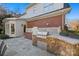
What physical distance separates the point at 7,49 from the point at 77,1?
1.35 meters

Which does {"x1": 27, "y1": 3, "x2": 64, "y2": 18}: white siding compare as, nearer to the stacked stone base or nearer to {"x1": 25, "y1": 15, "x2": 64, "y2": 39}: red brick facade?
{"x1": 25, "y1": 15, "x2": 64, "y2": 39}: red brick facade

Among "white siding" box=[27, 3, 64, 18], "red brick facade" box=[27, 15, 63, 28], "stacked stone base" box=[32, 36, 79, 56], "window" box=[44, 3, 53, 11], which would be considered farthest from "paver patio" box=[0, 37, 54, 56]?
"window" box=[44, 3, 53, 11]

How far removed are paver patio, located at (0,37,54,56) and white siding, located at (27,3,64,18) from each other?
0.45 metres

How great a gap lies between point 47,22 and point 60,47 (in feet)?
1.51

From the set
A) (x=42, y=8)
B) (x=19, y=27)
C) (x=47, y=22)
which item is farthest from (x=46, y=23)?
(x=19, y=27)

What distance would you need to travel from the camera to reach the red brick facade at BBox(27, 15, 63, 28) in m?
2.70

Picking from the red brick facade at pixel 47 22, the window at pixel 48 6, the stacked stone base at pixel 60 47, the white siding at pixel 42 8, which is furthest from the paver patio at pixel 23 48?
the window at pixel 48 6

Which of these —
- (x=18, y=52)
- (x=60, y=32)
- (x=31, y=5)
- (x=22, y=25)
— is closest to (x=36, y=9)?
(x=31, y=5)

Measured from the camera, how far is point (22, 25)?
2.78 metres

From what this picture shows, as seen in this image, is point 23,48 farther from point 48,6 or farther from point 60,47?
point 48,6

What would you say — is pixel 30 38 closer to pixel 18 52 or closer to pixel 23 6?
pixel 18 52

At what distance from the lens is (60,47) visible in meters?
2.64

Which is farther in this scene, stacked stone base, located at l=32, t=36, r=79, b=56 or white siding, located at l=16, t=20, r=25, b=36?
white siding, located at l=16, t=20, r=25, b=36

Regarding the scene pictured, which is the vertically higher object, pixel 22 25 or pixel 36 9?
pixel 36 9
